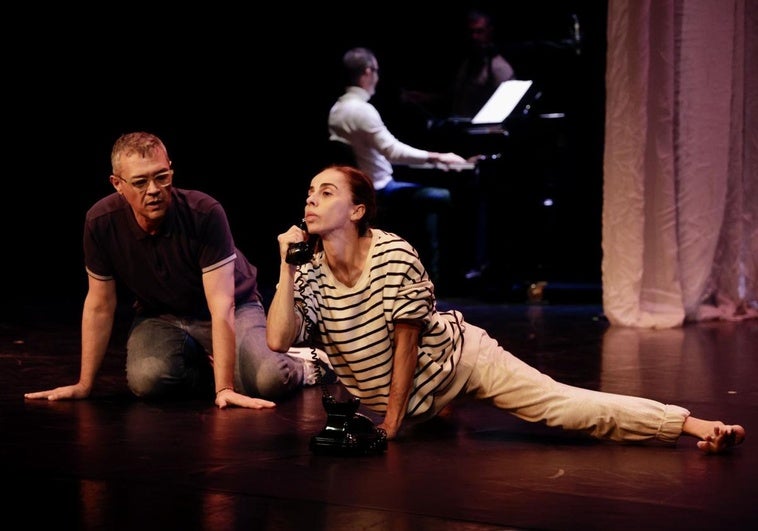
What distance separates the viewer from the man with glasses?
4.18 m

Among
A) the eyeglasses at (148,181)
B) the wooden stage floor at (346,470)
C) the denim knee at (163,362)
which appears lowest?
the wooden stage floor at (346,470)

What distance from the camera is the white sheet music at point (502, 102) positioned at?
808 centimetres

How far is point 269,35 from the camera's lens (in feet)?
30.5

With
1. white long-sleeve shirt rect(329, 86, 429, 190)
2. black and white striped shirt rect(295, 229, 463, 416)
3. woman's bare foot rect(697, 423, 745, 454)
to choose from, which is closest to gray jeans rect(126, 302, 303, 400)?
black and white striped shirt rect(295, 229, 463, 416)

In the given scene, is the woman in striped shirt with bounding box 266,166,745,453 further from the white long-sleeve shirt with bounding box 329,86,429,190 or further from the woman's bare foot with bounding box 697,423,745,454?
the white long-sleeve shirt with bounding box 329,86,429,190

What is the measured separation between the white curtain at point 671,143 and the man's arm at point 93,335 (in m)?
3.21

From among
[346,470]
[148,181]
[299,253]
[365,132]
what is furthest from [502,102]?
[346,470]

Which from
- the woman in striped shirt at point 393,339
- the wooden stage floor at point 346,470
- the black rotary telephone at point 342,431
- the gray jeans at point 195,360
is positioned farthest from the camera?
the gray jeans at point 195,360

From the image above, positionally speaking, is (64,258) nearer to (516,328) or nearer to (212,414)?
(516,328)

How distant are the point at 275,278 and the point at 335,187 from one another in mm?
5779

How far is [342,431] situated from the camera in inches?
134

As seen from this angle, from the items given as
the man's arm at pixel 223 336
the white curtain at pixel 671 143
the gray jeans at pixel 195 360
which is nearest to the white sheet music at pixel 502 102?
the white curtain at pixel 671 143

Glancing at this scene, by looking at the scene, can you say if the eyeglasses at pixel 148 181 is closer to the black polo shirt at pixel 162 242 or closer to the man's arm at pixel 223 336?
the black polo shirt at pixel 162 242

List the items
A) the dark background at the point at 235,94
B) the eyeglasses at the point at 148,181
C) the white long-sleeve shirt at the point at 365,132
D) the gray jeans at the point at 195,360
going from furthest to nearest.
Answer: the dark background at the point at 235,94, the white long-sleeve shirt at the point at 365,132, the gray jeans at the point at 195,360, the eyeglasses at the point at 148,181
